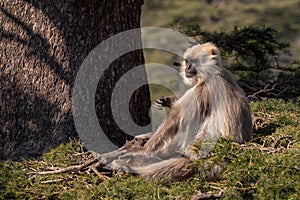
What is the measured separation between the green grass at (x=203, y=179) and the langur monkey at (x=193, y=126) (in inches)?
6.7

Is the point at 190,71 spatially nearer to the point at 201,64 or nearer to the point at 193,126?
the point at 201,64

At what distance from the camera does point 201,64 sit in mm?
4777

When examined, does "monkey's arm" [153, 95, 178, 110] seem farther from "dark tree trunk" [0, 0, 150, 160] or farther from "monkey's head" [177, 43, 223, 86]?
"dark tree trunk" [0, 0, 150, 160]

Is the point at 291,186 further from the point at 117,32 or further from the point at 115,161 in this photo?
the point at 117,32

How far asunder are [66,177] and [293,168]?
1.54 m

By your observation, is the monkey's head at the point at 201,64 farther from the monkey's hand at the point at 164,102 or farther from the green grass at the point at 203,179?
the green grass at the point at 203,179

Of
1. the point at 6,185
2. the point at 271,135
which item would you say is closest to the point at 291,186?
the point at 271,135

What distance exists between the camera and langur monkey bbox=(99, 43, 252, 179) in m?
4.25

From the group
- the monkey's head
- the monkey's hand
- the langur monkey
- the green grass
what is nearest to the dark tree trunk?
the green grass

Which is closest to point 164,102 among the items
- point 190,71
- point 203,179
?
point 190,71

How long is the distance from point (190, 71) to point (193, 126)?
0.48m

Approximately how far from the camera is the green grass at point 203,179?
320 cm

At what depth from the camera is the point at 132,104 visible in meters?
5.19

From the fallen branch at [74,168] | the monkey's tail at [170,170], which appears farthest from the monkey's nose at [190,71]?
the fallen branch at [74,168]
